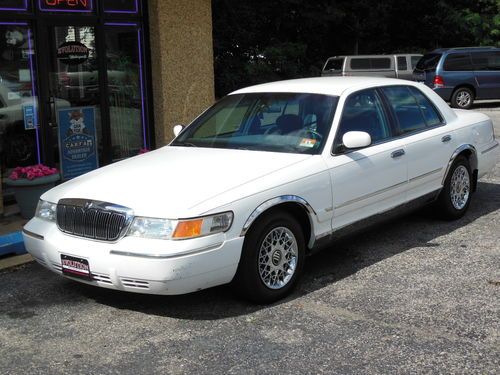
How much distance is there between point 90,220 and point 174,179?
647 millimetres

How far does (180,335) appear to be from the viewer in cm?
406

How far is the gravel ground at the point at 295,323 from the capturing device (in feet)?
12.0

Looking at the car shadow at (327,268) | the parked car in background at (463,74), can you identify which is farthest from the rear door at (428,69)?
the car shadow at (327,268)

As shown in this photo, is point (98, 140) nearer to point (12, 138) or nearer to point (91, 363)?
point (12, 138)

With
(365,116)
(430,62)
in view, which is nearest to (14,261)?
(365,116)

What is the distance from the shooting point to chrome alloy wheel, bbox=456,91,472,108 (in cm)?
1860

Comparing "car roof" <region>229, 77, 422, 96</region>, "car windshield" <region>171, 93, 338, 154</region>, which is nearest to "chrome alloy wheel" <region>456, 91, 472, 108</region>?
"car roof" <region>229, 77, 422, 96</region>

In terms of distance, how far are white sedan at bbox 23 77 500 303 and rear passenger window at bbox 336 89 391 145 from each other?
12mm

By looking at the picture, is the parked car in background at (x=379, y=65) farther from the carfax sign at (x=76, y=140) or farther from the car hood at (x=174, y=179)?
the car hood at (x=174, y=179)

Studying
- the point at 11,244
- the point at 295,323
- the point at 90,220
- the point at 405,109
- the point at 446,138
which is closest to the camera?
the point at 295,323

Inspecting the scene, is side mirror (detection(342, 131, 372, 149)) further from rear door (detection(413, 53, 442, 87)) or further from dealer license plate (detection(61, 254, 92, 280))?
rear door (detection(413, 53, 442, 87))

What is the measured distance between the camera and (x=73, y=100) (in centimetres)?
863

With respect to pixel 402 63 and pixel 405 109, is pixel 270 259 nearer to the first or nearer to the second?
pixel 405 109

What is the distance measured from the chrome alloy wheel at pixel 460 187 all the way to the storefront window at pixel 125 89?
4.84 metres
